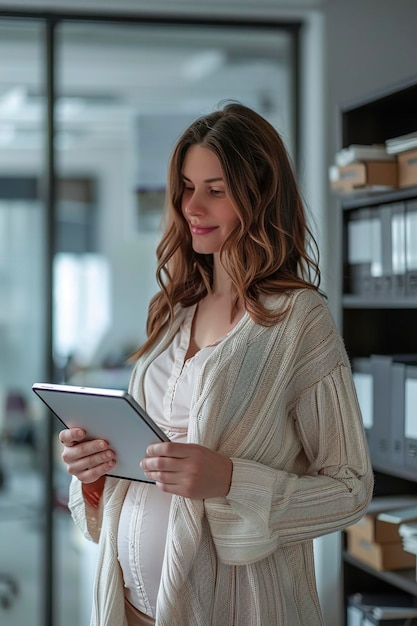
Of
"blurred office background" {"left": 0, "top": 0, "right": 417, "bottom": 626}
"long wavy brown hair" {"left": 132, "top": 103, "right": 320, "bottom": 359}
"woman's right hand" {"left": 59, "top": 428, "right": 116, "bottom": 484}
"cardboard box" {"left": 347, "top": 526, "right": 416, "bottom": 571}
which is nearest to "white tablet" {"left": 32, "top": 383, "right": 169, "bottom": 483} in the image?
"woman's right hand" {"left": 59, "top": 428, "right": 116, "bottom": 484}

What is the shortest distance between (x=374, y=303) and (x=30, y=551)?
1.82 meters

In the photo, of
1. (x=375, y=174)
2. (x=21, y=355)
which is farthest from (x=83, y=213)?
(x=375, y=174)

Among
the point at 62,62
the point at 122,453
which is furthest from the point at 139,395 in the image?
the point at 62,62

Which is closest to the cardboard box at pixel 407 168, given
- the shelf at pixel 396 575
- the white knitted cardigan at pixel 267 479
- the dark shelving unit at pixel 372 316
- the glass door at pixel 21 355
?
the dark shelving unit at pixel 372 316

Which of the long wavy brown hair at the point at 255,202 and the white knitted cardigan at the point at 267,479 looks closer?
the white knitted cardigan at the point at 267,479

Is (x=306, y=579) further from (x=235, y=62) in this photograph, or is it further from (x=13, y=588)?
(x=235, y=62)

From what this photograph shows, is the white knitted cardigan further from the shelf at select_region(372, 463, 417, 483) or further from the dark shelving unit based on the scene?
the dark shelving unit

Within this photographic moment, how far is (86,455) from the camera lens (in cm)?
163

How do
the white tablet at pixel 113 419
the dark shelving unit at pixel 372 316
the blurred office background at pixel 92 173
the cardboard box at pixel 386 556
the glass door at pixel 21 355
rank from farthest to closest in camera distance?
the glass door at pixel 21 355 < the blurred office background at pixel 92 173 < the dark shelving unit at pixel 372 316 < the cardboard box at pixel 386 556 < the white tablet at pixel 113 419

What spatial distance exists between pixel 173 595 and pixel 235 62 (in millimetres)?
2443

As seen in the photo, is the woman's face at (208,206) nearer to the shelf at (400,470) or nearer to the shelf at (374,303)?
the shelf at (374,303)

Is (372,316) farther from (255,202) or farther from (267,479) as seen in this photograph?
(267,479)

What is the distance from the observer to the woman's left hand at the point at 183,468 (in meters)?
1.45

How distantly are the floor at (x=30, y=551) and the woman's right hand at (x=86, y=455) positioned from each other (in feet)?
6.13
